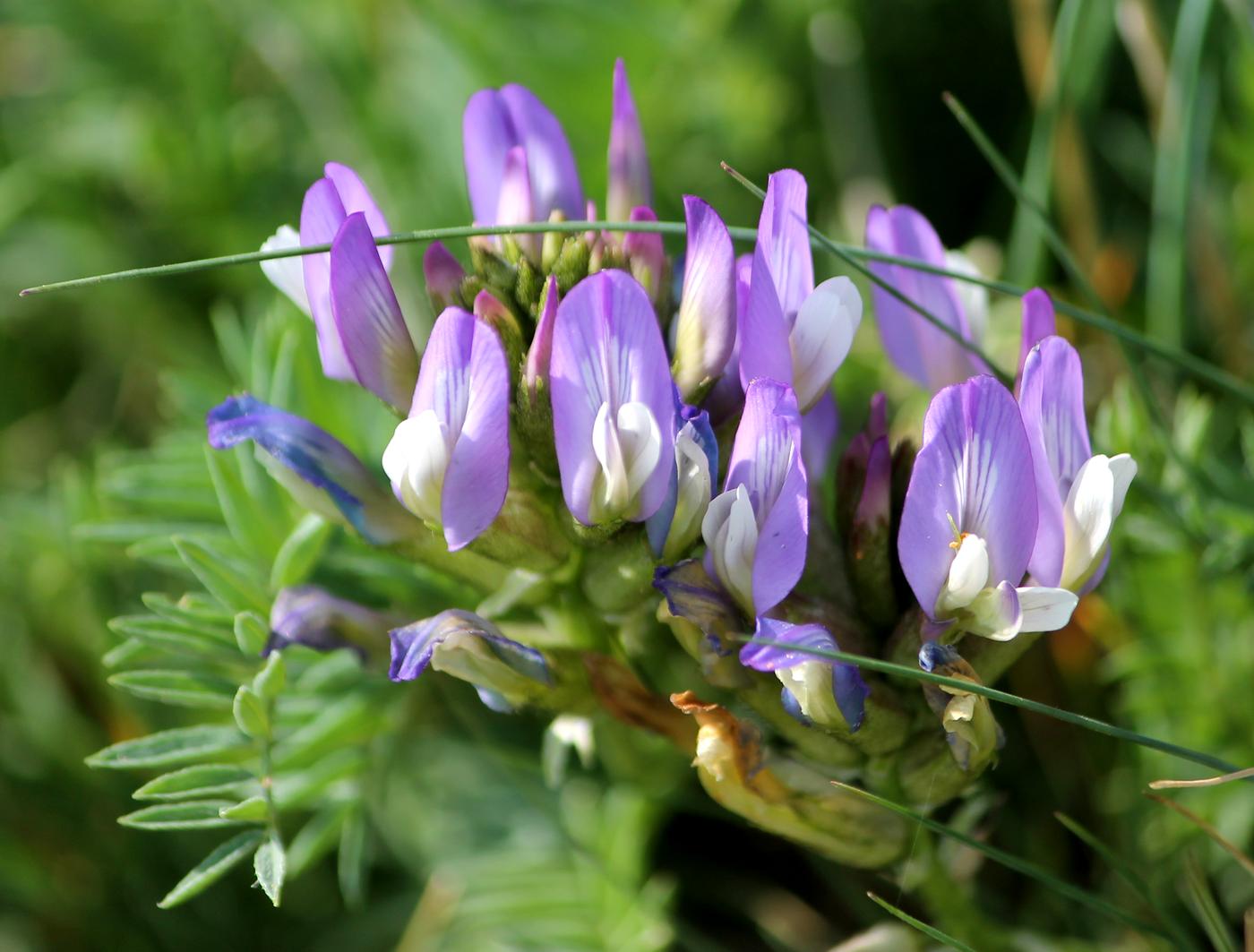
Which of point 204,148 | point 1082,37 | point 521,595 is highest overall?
point 204,148

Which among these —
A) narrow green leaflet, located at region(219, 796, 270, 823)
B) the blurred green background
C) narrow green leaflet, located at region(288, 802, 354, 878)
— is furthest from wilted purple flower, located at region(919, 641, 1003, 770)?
narrow green leaflet, located at region(288, 802, 354, 878)

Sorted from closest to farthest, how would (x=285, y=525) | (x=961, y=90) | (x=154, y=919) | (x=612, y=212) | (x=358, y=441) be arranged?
(x=612, y=212)
(x=285, y=525)
(x=358, y=441)
(x=154, y=919)
(x=961, y=90)

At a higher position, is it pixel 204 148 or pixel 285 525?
pixel 204 148

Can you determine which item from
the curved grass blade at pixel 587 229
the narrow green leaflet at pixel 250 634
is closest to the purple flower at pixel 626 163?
the curved grass blade at pixel 587 229

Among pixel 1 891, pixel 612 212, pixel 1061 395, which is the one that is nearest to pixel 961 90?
pixel 612 212

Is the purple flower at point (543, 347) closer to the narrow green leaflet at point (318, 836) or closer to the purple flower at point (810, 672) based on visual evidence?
the purple flower at point (810, 672)

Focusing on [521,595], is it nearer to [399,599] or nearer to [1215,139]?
[399,599]
